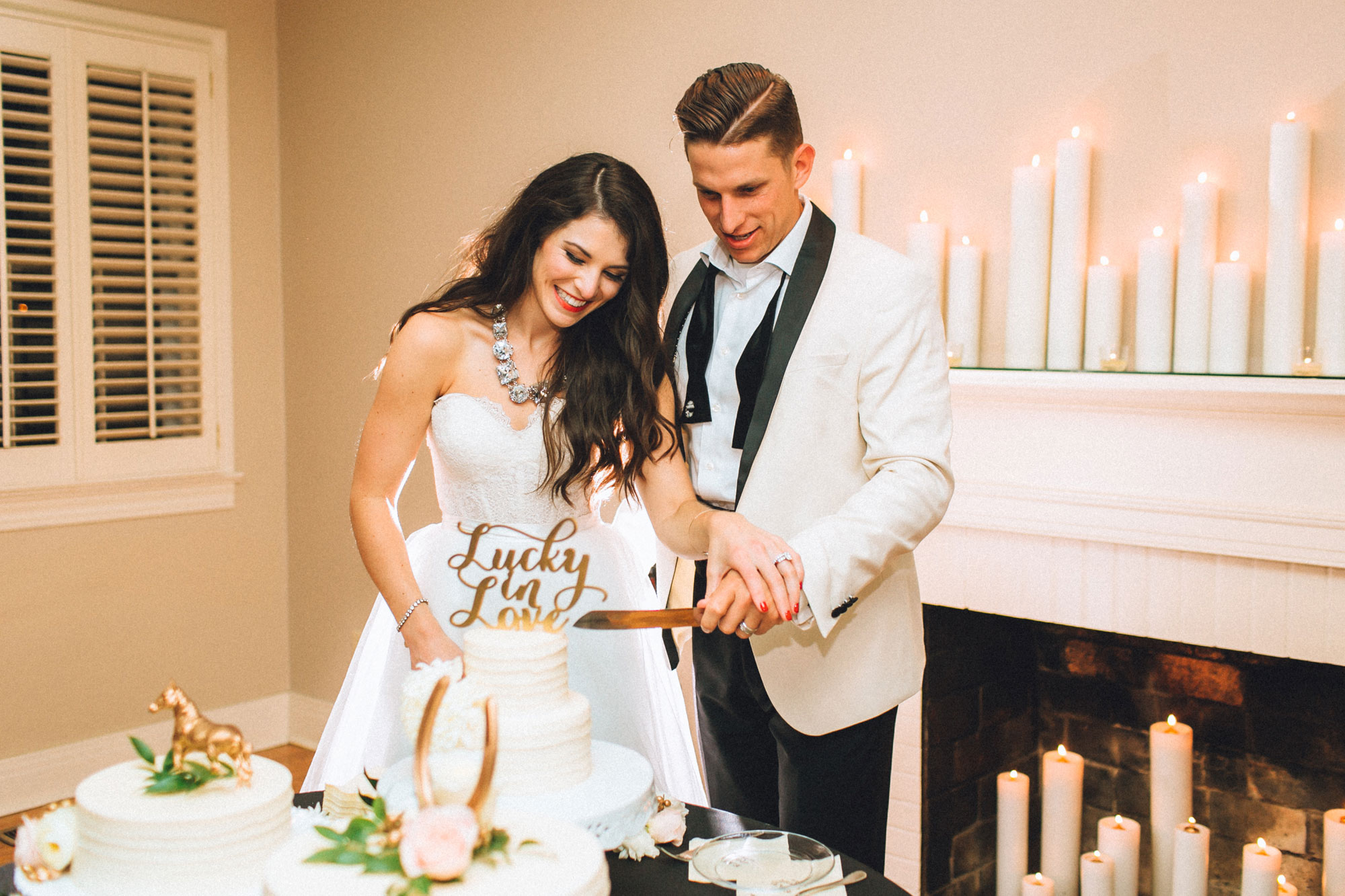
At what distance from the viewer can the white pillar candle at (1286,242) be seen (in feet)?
6.48

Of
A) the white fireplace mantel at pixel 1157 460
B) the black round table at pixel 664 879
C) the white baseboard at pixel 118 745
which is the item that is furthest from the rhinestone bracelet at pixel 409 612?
the white baseboard at pixel 118 745

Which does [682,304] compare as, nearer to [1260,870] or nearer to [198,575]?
[1260,870]

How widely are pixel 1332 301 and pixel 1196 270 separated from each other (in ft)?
0.78

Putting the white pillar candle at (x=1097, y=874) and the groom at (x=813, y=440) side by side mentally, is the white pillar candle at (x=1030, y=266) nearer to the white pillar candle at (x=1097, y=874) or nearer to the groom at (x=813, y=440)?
the groom at (x=813, y=440)

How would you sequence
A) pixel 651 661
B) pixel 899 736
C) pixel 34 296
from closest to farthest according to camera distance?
pixel 651 661, pixel 899 736, pixel 34 296

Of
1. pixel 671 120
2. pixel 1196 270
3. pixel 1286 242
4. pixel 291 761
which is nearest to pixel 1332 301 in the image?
pixel 1286 242

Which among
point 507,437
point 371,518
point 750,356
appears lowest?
point 371,518

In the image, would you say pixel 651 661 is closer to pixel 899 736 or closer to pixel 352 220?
pixel 899 736

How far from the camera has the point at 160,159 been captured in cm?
365

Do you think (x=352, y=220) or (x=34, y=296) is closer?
(x=34, y=296)

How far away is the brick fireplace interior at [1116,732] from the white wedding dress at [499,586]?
88cm

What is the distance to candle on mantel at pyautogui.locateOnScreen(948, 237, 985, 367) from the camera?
237 cm

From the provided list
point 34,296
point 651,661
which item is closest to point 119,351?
point 34,296

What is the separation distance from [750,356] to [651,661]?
0.65 metres
